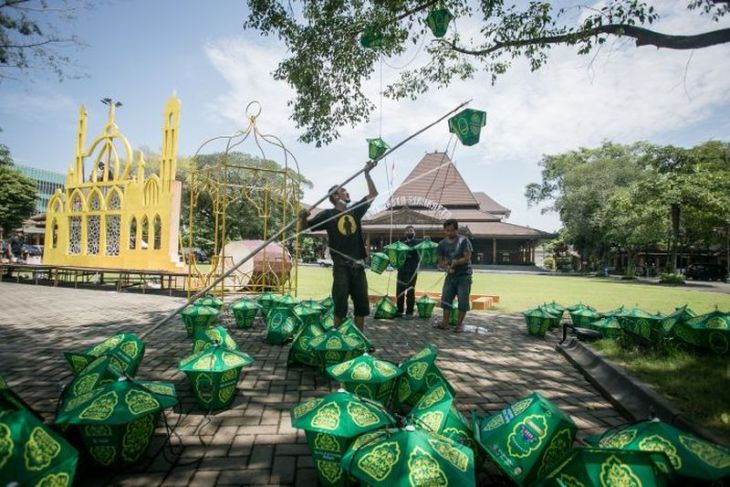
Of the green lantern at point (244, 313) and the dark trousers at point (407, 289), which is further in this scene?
the dark trousers at point (407, 289)

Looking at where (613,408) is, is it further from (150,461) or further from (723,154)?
(723,154)

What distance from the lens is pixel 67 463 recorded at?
1588 millimetres

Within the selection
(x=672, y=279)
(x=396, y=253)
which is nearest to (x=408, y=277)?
(x=396, y=253)

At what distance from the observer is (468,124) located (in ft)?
16.1

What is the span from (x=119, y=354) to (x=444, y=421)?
8.29ft

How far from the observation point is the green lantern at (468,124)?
4879mm

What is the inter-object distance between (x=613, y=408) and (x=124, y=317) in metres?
7.98

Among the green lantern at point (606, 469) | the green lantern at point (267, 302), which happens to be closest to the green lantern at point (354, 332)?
the green lantern at point (606, 469)

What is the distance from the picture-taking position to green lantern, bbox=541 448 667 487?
1.57 m

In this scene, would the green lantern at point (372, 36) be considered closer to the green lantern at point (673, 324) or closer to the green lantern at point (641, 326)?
the green lantern at point (641, 326)

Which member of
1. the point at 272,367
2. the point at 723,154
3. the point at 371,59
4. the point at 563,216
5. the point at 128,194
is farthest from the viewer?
the point at 563,216

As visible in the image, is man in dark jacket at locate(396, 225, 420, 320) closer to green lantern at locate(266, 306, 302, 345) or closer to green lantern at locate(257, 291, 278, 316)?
green lantern at locate(257, 291, 278, 316)

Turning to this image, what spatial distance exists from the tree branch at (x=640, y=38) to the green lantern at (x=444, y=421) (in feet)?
18.9

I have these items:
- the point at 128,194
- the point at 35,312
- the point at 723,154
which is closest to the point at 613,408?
the point at 35,312
